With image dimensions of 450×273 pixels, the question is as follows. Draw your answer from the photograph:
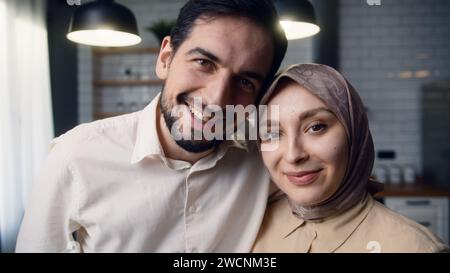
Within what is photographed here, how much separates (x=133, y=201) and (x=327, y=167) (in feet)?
1.08

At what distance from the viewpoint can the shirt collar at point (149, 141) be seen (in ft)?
2.15

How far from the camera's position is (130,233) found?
0.66 meters

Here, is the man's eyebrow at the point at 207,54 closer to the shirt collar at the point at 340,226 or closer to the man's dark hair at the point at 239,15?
the man's dark hair at the point at 239,15

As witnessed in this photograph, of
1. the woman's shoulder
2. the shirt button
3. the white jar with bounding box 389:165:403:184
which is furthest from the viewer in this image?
the white jar with bounding box 389:165:403:184

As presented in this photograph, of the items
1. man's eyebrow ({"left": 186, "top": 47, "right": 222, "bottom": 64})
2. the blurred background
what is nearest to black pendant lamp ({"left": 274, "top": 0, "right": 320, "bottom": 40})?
the blurred background

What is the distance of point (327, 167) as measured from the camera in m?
0.58

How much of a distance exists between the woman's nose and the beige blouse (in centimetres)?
13

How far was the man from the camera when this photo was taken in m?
0.64

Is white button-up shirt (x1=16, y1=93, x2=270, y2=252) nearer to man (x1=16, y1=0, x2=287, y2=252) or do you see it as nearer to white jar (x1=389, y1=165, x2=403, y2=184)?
man (x1=16, y1=0, x2=287, y2=252)

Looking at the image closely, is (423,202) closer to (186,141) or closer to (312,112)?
(312,112)

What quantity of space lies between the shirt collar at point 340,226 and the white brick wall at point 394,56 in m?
0.14
